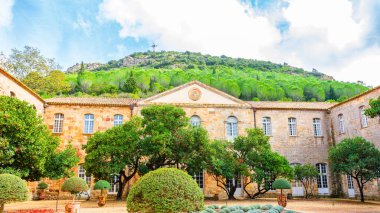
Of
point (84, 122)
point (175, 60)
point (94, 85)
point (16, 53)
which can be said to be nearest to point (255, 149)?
Answer: point (84, 122)

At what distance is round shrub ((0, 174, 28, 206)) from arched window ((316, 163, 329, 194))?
21.9 meters

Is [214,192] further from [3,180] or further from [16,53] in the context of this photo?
[16,53]

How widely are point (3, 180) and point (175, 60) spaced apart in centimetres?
8196

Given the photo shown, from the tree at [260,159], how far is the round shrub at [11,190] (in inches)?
539

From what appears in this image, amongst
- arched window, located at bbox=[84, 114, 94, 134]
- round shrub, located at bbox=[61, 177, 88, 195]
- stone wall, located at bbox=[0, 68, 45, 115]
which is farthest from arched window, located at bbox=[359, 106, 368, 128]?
stone wall, located at bbox=[0, 68, 45, 115]

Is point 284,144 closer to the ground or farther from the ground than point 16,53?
closer to the ground

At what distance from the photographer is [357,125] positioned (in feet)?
73.5

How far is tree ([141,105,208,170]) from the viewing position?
18.5 m

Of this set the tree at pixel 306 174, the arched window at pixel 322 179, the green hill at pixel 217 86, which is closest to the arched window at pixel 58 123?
the tree at pixel 306 174

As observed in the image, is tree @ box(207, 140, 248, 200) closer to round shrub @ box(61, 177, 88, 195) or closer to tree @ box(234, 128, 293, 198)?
tree @ box(234, 128, 293, 198)

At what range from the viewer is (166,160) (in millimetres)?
20719

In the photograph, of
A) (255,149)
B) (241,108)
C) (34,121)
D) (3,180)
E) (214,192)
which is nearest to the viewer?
(3,180)

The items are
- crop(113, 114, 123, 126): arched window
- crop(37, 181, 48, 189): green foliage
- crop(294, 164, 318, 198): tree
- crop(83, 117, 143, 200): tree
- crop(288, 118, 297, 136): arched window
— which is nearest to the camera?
crop(83, 117, 143, 200): tree

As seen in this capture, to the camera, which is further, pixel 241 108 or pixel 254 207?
pixel 241 108
